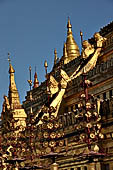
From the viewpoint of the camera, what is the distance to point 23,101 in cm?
6975

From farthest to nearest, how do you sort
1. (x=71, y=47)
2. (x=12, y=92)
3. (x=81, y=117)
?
(x=71, y=47)
(x=12, y=92)
(x=81, y=117)

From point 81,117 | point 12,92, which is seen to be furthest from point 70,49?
point 81,117

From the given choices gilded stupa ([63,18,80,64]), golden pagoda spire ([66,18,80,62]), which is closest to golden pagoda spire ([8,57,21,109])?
gilded stupa ([63,18,80,64])

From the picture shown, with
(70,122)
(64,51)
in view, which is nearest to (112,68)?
(70,122)

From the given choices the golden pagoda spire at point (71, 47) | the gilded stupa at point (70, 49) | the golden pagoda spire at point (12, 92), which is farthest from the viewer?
the golden pagoda spire at point (71, 47)

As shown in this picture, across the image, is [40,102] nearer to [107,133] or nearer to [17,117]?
[17,117]

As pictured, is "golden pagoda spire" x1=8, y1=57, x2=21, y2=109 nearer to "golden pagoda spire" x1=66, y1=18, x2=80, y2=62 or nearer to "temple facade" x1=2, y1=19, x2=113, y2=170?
"temple facade" x1=2, y1=19, x2=113, y2=170

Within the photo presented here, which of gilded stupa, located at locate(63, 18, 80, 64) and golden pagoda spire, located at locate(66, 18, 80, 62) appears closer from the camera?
gilded stupa, located at locate(63, 18, 80, 64)

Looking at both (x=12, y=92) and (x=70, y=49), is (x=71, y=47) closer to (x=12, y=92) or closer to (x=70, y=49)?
(x=70, y=49)

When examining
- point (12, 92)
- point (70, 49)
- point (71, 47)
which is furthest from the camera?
point (71, 47)

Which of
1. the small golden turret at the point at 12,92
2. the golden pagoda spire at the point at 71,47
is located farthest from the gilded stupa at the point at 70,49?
the small golden turret at the point at 12,92

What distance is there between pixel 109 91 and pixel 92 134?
15246 mm

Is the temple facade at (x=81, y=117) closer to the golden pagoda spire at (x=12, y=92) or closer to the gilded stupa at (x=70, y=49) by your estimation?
the golden pagoda spire at (x=12, y=92)

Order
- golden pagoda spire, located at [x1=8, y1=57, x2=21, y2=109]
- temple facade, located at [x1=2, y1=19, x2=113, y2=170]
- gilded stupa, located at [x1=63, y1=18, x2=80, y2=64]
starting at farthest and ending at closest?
gilded stupa, located at [x1=63, y1=18, x2=80, y2=64]
golden pagoda spire, located at [x1=8, y1=57, x2=21, y2=109]
temple facade, located at [x1=2, y1=19, x2=113, y2=170]
